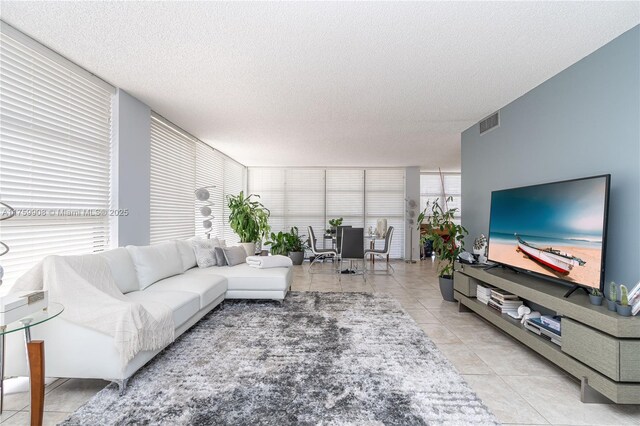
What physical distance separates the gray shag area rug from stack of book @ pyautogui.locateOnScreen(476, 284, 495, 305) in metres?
0.84

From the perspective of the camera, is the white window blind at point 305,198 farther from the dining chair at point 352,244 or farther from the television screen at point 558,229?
the television screen at point 558,229

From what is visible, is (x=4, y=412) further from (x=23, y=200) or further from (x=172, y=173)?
(x=172, y=173)

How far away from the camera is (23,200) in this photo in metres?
2.43

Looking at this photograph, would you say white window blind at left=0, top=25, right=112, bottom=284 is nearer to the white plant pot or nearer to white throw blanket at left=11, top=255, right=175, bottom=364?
white throw blanket at left=11, top=255, right=175, bottom=364

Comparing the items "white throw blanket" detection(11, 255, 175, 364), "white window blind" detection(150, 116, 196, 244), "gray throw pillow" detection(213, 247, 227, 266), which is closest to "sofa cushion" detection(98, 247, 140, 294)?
"white throw blanket" detection(11, 255, 175, 364)

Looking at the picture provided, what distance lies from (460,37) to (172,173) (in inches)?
162

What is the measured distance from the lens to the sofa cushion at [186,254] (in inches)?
163

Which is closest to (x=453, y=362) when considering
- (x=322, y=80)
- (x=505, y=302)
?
(x=505, y=302)

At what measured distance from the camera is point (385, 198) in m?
8.88

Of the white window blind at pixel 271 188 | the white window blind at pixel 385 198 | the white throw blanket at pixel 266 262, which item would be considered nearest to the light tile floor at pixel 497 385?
the white throw blanket at pixel 266 262

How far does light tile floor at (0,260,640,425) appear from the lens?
1888mm

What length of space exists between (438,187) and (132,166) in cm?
836

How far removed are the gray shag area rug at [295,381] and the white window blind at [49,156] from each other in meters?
1.39

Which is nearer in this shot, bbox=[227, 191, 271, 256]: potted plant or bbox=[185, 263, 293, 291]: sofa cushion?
bbox=[185, 263, 293, 291]: sofa cushion
